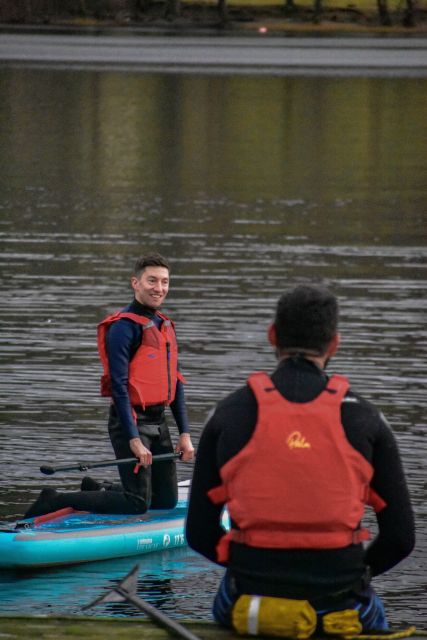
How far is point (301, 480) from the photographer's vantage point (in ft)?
13.9

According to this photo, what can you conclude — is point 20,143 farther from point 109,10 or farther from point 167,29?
point 109,10

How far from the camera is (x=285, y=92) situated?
44.6 meters

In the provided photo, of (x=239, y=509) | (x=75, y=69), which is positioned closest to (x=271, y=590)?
(x=239, y=509)

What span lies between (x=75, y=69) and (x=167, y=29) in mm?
18616

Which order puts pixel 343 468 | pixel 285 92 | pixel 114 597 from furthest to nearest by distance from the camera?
pixel 285 92, pixel 114 597, pixel 343 468

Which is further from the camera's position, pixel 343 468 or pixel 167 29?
pixel 167 29

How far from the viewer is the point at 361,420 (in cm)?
426

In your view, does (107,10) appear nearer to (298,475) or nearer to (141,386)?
(141,386)

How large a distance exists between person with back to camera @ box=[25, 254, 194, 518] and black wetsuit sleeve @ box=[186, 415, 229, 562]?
8.66ft

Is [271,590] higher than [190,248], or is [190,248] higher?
[271,590]

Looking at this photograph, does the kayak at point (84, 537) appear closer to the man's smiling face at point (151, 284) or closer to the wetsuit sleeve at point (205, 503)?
the man's smiling face at point (151, 284)

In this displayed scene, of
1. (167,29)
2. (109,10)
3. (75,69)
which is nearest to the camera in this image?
(75,69)

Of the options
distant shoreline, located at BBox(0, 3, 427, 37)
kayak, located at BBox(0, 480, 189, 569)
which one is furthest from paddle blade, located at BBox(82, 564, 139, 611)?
distant shoreline, located at BBox(0, 3, 427, 37)

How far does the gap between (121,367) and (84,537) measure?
971mm
